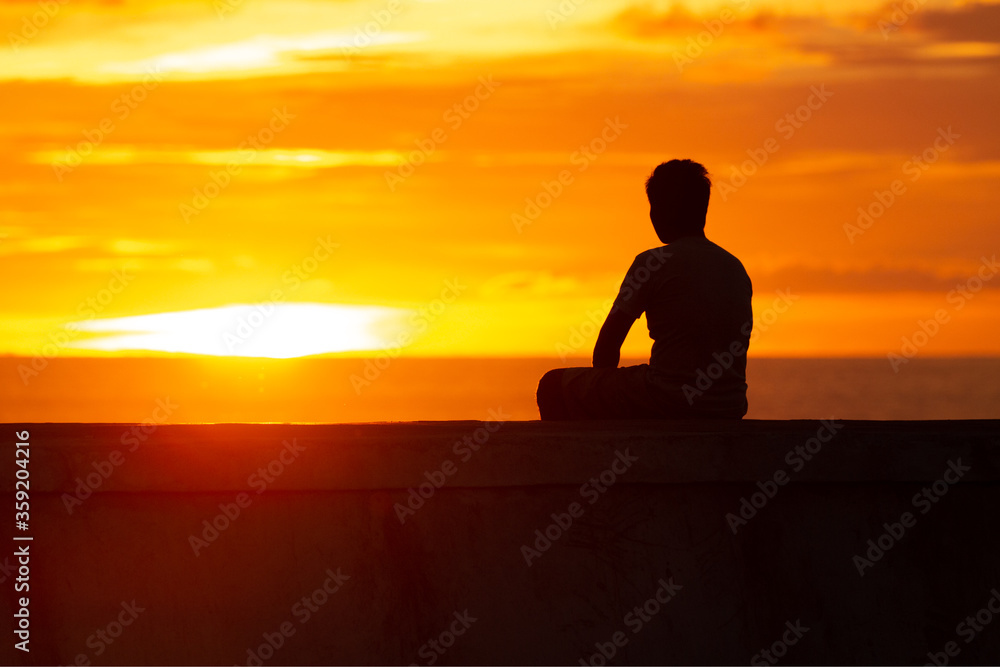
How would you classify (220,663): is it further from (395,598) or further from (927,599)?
(927,599)

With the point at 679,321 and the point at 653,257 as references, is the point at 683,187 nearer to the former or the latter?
the point at 653,257

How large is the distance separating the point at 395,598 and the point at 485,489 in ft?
2.02

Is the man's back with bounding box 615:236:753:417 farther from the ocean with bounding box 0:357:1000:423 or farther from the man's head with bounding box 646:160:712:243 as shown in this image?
the ocean with bounding box 0:357:1000:423

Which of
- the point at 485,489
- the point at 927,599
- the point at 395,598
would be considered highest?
the point at 485,489

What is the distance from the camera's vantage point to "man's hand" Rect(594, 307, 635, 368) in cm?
678

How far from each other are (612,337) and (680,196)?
0.87 meters

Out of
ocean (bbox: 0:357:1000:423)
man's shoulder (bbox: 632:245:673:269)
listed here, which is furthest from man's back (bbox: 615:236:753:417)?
ocean (bbox: 0:357:1000:423)

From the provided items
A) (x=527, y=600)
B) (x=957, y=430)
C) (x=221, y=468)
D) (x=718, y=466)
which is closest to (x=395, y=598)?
(x=527, y=600)

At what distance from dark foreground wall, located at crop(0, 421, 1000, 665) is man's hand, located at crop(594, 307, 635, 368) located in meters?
1.31

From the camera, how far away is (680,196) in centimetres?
687

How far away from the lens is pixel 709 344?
6.62 m

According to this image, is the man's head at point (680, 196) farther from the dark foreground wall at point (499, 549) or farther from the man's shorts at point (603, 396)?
the dark foreground wall at point (499, 549)

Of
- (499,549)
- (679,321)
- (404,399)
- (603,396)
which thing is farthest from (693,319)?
(404,399)

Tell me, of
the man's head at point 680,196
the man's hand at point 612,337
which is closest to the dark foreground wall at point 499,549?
the man's hand at point 612,337
